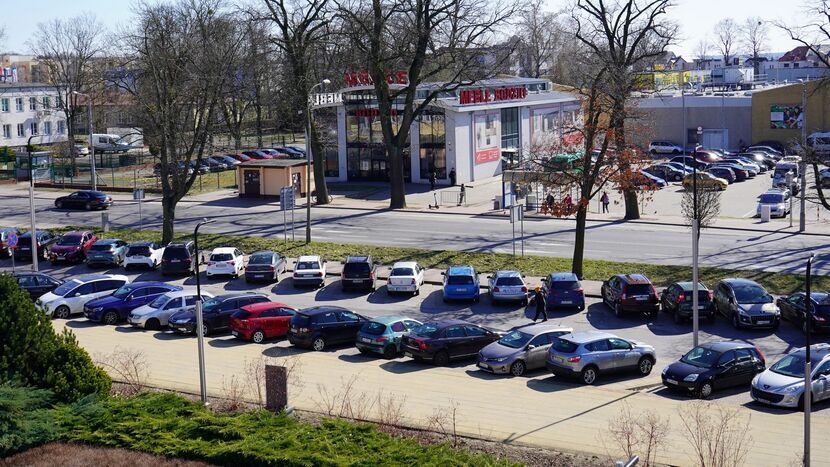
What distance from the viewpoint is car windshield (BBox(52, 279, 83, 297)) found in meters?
34.5

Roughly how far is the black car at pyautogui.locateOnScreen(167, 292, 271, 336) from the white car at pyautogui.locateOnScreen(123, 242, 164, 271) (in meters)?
10.7

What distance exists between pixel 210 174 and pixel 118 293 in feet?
127

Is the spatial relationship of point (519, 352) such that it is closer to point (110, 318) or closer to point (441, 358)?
point (441, 358)

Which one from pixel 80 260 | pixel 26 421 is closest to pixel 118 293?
pixel 80 260

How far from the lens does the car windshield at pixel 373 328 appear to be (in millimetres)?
27830

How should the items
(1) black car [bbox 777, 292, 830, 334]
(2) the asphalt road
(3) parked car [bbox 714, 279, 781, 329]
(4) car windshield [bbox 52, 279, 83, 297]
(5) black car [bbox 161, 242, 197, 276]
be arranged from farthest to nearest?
1. (2) the asphalt road
2. (5) black car [bbox 161, 242, 197, 276]
3. (4) car windshield [bbox 52, 279, 83, 297]
4. (3) parked car [bbox 714, 279, 781, 329]
5. (1) black car [bbox 777, 292, 830, 334]

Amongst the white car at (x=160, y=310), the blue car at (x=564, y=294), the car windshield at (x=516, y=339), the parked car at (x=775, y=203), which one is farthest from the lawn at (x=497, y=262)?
the parked car at (x=775, y=203)

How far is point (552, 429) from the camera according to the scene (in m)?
20.4

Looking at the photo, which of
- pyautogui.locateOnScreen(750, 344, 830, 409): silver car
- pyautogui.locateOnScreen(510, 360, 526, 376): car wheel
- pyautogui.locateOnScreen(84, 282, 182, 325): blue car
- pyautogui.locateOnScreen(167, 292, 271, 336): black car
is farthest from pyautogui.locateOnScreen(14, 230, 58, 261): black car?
pyautogui.locateOnScreen(750, 344, 830, 409): silver car

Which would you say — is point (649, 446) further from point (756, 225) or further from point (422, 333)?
point (756, 225)

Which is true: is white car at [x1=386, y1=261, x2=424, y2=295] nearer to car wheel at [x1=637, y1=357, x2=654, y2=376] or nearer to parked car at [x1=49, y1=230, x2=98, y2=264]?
car wheel at [x1=637, y1=357, x2=654, y2=376]

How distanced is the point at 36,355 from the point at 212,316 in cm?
926

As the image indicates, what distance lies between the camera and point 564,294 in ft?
110

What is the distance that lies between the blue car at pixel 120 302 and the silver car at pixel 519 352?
12772 millimetres
